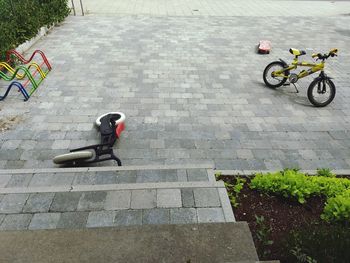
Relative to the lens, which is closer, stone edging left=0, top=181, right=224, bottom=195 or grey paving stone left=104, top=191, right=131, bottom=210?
grey paving stone left=104, top=191, right=131, bottom=210

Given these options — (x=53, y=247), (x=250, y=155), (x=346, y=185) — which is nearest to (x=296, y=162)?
(x=250, y=155)

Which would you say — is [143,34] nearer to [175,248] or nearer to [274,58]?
[274,58]

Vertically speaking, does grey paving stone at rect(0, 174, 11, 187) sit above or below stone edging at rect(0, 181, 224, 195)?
below

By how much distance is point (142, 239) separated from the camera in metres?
3.23

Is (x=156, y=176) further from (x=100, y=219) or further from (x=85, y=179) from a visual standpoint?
(x=100, y=219)

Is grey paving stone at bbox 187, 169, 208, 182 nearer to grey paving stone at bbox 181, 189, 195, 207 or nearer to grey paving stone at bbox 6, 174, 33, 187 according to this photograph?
grey paving stone at bbox 181, 189, 195, 207

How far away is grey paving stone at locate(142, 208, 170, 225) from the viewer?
3781 mm

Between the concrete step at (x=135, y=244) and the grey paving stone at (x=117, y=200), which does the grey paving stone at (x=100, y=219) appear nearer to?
the grey paving stone at (x=117, y=200)

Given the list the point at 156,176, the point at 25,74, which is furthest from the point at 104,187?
the point at 25,74

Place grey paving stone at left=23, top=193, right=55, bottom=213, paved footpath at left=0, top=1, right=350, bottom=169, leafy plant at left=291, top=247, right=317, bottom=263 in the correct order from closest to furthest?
leafy plant at left=291, top=247, right=317, bottom=263 → grey paving stone at left=23, top=193, right=55, bottom=213 → paved footpath at left=0, top=1, right=350, bottom=169

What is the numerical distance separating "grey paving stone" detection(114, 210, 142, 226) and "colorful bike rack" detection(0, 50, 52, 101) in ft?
18.7

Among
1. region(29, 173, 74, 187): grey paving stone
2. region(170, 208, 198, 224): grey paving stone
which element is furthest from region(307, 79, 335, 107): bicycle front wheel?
region(29, 173, 74, 187): grey paving stone

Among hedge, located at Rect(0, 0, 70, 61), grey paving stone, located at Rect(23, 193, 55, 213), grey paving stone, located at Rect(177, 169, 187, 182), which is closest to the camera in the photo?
grey paving stone, located at Rect(23, 193, 55, 213)

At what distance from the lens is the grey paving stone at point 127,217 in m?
3.74
